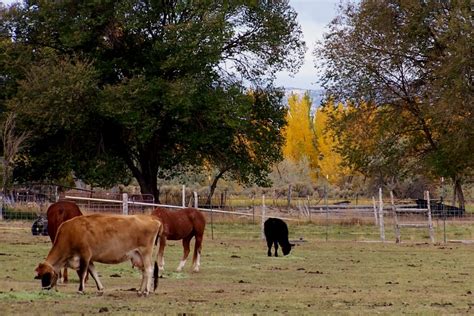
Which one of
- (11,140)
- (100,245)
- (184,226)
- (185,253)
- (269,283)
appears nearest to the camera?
(100,245)

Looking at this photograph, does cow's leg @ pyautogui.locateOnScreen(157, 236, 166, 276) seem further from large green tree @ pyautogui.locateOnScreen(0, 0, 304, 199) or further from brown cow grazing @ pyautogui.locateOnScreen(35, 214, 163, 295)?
large green tree @ pyautogui.locateOnScreen(0, 0, 304, 199)

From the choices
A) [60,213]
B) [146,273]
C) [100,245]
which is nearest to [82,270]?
[100,245]

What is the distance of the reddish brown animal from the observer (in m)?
20.1

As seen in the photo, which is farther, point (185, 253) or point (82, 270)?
point (185, 253)

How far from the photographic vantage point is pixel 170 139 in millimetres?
48281

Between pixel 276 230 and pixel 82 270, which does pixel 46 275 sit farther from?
pixel 276 230

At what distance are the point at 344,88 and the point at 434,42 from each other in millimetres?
5761

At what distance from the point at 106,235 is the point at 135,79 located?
29641 mm

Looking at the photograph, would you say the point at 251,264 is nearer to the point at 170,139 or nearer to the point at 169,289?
the point at 169,289

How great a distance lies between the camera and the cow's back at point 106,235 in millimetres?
14109

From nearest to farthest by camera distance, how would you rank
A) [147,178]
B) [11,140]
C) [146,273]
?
[146,273]
[11,140]
[147,178]

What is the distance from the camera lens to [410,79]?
165 feet

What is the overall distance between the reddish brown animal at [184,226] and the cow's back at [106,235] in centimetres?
508

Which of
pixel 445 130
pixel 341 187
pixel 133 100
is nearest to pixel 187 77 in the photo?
pixel 133 100
